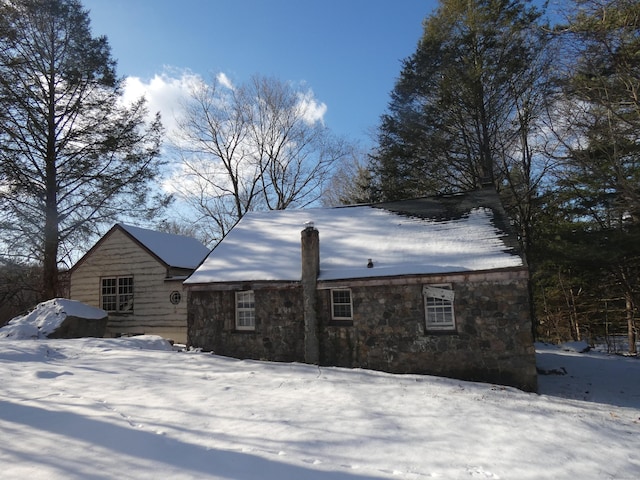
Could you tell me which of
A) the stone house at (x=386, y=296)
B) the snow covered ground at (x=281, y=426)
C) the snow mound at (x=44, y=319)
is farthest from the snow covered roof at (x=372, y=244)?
the snow mound at (x=44, y=319)

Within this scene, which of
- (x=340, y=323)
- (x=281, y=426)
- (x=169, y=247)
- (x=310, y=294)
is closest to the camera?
(x=281, y=426)

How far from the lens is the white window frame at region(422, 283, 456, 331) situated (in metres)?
10.3

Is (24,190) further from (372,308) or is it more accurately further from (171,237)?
(372,308)

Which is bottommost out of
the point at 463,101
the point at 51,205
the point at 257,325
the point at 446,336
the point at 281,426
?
the point at 281,426

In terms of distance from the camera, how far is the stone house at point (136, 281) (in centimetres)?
1758

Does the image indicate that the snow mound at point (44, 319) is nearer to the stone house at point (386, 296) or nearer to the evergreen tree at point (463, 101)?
the stone house at point (386, 296)

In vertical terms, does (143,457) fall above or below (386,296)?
below

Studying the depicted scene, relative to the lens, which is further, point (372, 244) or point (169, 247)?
point (169, 247)

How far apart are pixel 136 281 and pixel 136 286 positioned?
0.22 metres

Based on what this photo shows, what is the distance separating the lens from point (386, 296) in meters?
10.9

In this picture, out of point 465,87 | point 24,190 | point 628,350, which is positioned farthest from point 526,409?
point 24,190

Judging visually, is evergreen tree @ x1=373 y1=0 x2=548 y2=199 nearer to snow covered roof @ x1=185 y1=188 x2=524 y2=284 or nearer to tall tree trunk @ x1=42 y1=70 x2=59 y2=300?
snow covered roof @ x1=185 y1=188 x2=524 y2=284

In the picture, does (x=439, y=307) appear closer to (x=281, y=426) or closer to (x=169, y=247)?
(x=281, y=426)

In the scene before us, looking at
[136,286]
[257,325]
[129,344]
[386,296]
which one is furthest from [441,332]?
[136,286]
